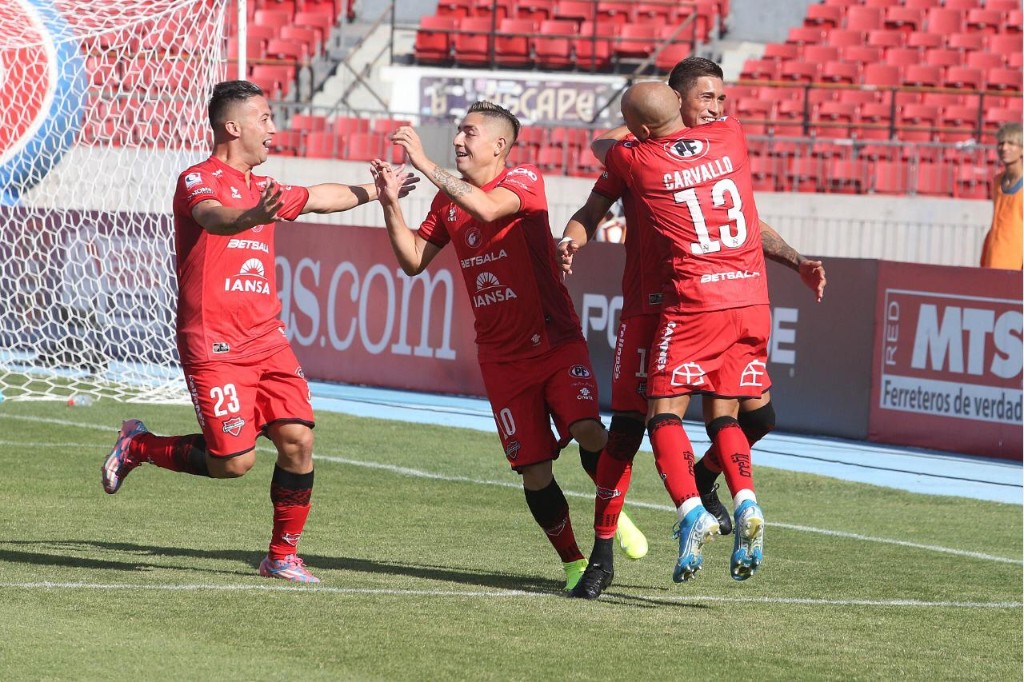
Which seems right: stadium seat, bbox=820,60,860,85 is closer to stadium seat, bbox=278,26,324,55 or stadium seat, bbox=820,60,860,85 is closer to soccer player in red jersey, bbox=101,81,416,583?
stadium seat, bbox=278,26,324,55

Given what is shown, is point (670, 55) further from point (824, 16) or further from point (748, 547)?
point (748, 547)

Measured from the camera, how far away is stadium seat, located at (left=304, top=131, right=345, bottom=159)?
22109 mm

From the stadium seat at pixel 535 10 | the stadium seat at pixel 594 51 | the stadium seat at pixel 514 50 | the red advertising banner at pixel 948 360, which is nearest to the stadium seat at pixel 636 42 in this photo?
the stadium seat at pixel 594 51

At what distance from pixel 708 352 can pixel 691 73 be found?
1197 mm

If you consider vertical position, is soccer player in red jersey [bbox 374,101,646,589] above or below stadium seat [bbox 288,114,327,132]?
below

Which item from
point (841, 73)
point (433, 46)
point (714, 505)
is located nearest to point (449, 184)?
point (714, 505)

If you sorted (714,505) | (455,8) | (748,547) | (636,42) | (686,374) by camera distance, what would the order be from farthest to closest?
(455,8) < (636,42) < (714,505) < (686,374) < (748,547)

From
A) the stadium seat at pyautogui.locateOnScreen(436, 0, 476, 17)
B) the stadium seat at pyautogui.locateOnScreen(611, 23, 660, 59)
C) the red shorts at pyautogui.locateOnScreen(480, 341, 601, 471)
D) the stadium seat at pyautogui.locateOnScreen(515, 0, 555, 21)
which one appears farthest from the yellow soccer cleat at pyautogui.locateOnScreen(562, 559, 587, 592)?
the stadium seat at pyautogui.locateOnScreen(436, 0, 476, 17)

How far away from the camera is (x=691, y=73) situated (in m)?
6.79

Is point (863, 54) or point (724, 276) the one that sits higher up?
point (863, 54)

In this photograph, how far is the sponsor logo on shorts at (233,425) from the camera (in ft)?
21.9

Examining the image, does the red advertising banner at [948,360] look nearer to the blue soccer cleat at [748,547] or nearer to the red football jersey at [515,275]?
the red football jersey at [515,275]

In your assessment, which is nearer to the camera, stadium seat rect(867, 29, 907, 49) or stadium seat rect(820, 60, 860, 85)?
stadium seat rect(820, 60, 860, 85)

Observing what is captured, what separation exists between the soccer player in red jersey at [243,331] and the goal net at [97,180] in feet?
22.5
